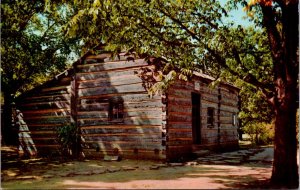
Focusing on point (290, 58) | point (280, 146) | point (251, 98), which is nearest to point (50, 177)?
point (280, 146)

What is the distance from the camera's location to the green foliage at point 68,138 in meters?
16.0

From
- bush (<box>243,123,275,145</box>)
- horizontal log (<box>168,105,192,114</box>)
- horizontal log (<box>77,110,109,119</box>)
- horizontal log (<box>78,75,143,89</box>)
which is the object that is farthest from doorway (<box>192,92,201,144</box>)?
bush (<box>243,123,275,145</box>)

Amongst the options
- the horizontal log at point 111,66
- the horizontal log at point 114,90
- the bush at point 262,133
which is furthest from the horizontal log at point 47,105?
the bush at point 262,133

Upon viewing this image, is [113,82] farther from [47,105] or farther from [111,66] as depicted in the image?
[47,105]

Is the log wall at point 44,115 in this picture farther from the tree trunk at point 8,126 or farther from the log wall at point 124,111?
the tree trunk at point 8,126

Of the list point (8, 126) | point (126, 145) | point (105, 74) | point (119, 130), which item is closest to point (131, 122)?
point (119, 130)

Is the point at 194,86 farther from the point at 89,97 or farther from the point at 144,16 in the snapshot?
the point at 144,16

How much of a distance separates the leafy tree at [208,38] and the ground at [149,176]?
5.32ft

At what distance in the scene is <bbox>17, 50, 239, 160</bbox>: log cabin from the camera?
1450cm

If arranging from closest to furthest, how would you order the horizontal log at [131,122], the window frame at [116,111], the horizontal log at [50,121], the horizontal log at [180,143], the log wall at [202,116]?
the horizontal log at [180,143]
the horizontal log at [131,122]
the log wall at [202,116]
the window frame at [116,111]
the horizontal log at [50,121]

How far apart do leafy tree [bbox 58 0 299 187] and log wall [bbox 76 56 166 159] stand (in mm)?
4500

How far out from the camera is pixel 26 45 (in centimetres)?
1703

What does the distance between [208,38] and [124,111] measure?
264 inches

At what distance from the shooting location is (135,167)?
1250 cm
